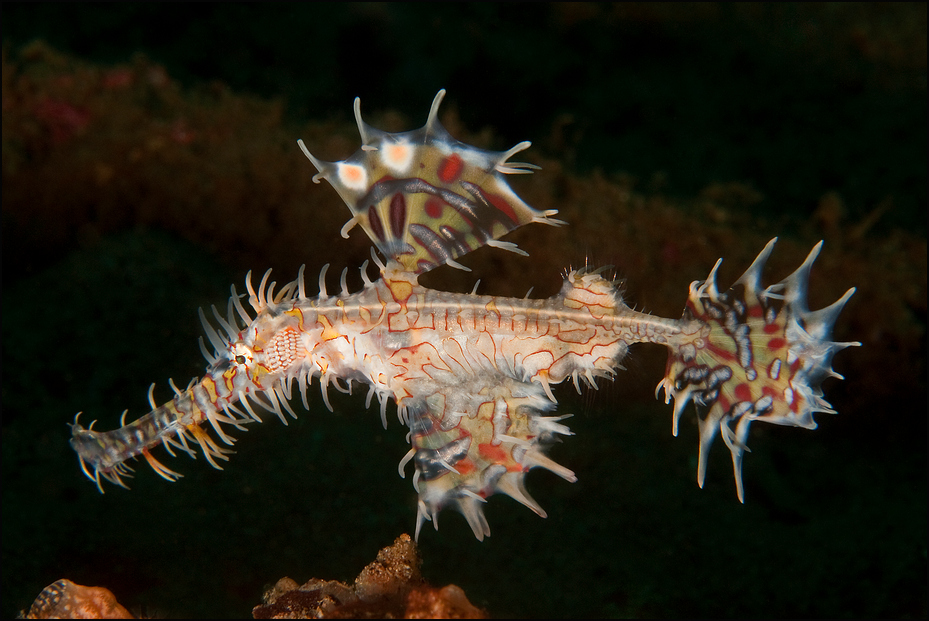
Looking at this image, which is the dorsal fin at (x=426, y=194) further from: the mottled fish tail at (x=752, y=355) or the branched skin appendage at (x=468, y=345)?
the mottled fish tail at (x=752, y=355)

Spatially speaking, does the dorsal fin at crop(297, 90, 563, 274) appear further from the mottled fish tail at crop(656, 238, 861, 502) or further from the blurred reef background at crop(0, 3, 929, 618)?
the mottled fish tail at crop(656, 238, 861, 502)

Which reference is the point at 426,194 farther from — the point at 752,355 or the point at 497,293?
the point at 497,293

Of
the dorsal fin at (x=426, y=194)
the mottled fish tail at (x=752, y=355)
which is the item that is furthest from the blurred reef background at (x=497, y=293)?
the dorsal fin at (x=426, y=194)

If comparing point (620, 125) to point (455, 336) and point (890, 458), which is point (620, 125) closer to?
point (890, 458)

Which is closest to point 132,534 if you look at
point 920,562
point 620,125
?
point 920,562

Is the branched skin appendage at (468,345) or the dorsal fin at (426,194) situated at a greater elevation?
the dorsal fin at (426,194)

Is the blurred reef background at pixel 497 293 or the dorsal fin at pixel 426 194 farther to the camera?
the blurred reef background at pixel 497 293

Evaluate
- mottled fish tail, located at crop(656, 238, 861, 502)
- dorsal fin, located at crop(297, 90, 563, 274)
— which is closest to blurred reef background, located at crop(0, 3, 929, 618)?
mottled fish tail, located at crop(656, 238, 861, 502)
